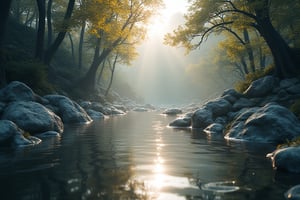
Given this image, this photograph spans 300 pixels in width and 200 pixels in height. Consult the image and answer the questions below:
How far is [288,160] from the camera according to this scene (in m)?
6.46

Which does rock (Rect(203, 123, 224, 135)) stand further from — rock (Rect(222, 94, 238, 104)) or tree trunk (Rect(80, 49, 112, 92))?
tree trunk (Rect(80, 49, 112, 92))

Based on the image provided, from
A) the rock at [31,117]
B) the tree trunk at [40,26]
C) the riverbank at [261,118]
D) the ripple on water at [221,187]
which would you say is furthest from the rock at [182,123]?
the ripple on water at [221,187]

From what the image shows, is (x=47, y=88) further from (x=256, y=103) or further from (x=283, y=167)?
(x=283, y=167)

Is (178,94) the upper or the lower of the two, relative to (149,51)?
lower

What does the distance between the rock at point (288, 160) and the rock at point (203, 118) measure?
988cm

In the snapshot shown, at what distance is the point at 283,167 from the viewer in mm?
6469

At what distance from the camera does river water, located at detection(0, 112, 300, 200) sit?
16.1 feet

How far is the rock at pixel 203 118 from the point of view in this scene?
54.6 feet

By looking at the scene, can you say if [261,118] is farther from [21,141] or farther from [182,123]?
[21,141]

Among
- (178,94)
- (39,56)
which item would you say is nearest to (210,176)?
(39,56)

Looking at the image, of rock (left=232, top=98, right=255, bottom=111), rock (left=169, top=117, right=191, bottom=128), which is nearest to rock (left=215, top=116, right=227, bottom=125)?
rock (left=232, top=98, right=255, bottom=111)

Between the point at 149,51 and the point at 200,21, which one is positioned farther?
the point at 149,51

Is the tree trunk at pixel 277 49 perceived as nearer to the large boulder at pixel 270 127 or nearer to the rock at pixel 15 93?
the large boulder at pixel 270 127

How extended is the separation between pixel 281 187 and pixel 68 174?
3675mm
